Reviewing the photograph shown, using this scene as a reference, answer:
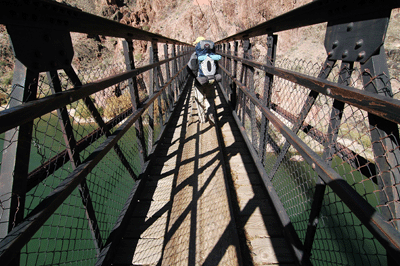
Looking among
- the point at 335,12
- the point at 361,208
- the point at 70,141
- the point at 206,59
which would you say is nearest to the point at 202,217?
the point at 70,141

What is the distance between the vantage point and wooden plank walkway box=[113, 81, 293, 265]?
2.02 m

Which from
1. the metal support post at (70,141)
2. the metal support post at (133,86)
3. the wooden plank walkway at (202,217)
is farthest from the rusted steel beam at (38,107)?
the wooden plank walkway at (202,217)

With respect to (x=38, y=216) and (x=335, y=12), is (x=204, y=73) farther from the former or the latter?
(x=38, y=216)

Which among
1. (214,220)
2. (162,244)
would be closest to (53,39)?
(162,244)

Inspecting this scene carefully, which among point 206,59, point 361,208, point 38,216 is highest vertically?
point 206,59

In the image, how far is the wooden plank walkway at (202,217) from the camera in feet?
6.61

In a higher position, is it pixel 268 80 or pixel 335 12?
pixel 268 80

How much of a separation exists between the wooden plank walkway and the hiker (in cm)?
138

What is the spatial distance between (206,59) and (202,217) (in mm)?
3204

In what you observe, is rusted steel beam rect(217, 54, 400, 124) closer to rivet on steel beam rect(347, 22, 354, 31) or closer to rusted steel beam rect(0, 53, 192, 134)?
rivet on steel beam rect(347, 22, 354, 31)

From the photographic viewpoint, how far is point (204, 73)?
4629 millimetres

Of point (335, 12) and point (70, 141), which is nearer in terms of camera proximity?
point (335, 12)

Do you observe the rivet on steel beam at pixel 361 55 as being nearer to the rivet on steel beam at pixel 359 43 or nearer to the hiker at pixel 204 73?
the rivet on steel beam at pixel 359 43

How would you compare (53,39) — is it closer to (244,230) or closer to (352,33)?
(352,33)
